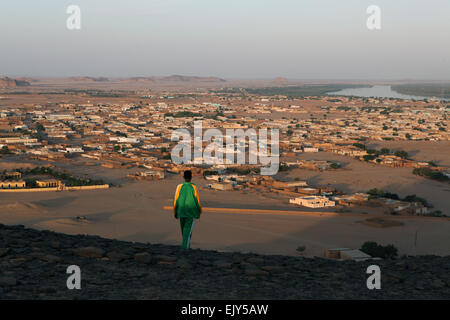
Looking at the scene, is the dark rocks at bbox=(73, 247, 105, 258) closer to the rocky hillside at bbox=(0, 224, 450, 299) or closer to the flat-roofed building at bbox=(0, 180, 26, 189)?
the rocky hillside at bbox=(0, 224, 450, 299)

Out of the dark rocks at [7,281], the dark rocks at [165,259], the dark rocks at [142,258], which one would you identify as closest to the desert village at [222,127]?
the dark rocks at [165,259]

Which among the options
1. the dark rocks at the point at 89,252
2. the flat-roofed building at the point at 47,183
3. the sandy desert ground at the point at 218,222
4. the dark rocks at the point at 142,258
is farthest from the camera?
the flat-roofed building at the point at 47,183

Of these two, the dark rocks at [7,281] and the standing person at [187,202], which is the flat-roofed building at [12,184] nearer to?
the standing person at [187,202]

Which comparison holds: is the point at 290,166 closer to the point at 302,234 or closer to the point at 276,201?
the point at 276,201

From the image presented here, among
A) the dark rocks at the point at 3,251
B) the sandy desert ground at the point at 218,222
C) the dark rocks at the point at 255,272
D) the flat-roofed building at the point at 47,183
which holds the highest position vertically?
the dark rocks at the point at 3,251

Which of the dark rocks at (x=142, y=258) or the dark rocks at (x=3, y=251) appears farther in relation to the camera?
the dark rocks at (x=142, y=258)

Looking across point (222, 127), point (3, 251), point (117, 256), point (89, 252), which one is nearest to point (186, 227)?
point (117, 256)

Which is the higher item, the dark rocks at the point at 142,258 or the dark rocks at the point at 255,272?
the dark rocks at the point at 142,258
